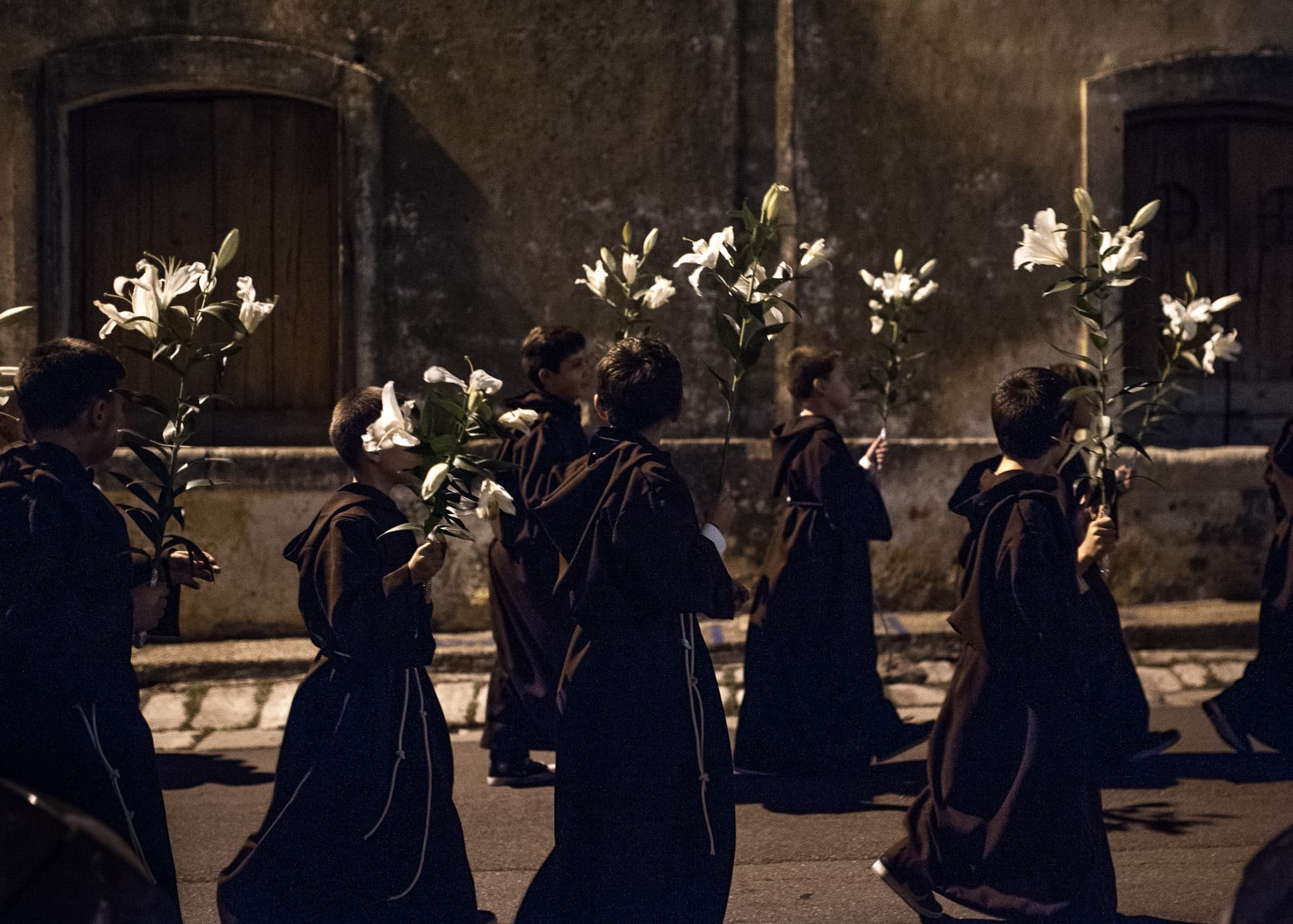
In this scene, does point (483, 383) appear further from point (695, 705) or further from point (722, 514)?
point (695, 705)

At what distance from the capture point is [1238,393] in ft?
30.8

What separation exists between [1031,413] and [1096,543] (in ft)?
1.51

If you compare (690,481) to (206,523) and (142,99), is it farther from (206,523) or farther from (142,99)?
(142,99)

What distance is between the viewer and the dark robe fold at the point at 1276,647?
636 cm

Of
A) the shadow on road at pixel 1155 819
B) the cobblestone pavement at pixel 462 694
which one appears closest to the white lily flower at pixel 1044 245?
the shadow on road at pixel 1155 819

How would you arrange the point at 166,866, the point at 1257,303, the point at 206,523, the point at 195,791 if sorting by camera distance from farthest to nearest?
the point at 1257,303
the point at 206,523
the point at 195,791
the point at 166,866

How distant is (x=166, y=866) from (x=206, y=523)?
4.74 metres

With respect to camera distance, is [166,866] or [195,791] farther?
[195,791]

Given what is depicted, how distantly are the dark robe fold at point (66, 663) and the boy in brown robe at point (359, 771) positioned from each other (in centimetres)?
41

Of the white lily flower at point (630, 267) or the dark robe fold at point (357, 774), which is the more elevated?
the white lily flower at point (630, 267)

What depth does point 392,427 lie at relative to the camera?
3.79 meters

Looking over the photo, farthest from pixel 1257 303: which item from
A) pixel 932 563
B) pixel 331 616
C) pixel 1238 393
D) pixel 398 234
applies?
pixel 331 616

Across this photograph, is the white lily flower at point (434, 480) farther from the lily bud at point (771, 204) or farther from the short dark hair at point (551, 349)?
the short dark hair at point (551, 349)

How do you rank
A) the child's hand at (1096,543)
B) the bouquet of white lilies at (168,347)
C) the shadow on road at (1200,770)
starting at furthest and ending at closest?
the shadow on road at (1200,770) → the child's hand at (1096,543) → the bouquet of white lilies at (168,347)
